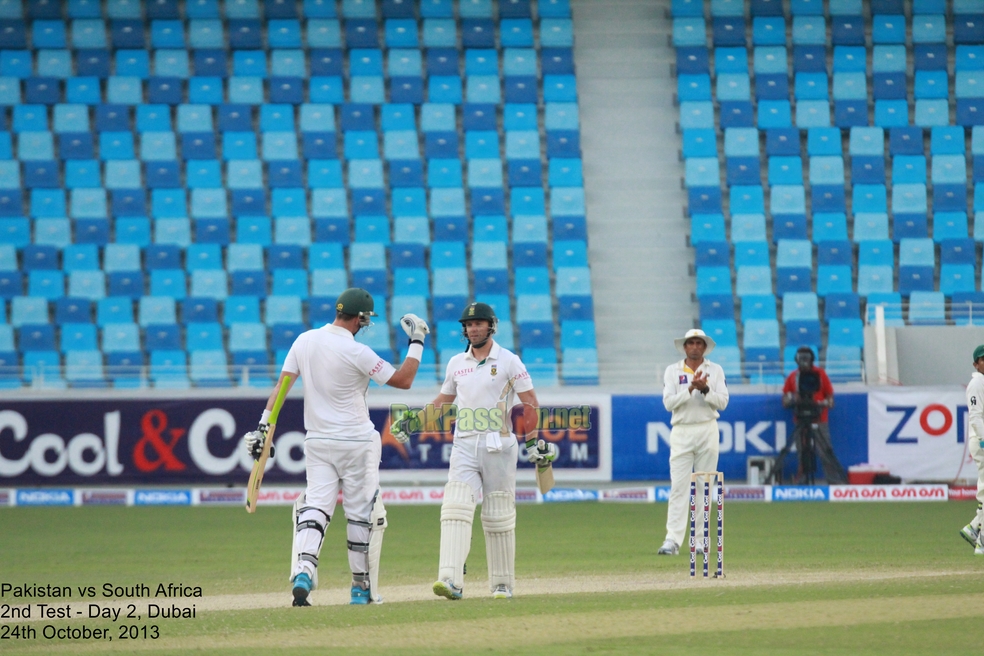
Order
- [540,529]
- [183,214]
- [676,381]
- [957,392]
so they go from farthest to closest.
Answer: [183,214] < [957,392] < [540,529] < [676,381]

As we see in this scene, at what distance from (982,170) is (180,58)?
15579 mm

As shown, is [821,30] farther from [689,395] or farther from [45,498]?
[45,498]

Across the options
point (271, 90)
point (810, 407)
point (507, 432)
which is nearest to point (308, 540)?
point (507, 432)

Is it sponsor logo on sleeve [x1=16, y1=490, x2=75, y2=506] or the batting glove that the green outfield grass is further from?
the batting glove

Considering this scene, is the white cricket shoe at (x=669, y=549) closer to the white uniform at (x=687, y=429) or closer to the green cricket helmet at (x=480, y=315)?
the white uniform at (x=687, y=429)

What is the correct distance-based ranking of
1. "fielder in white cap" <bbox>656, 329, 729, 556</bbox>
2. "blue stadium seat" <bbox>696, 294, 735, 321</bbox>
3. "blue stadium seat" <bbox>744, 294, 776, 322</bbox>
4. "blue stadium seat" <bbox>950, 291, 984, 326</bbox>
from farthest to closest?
1. "blue stadium seat" <bbox>744, 294, 776, 322</bbox>
2. "blue stadium seat" <bbox>696, 294, 735, 321</bbox>
3. "blue stadium seat" <bbox>950, 291, 984, 326</bbox>
4. "fielder in white cap" <bbox>656, 329, 729, 556</bbox>

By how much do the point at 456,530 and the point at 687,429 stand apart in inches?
153

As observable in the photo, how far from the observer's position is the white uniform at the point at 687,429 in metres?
11.6

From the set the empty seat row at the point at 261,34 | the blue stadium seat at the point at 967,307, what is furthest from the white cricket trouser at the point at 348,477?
the empty seat row at the point at 261,34

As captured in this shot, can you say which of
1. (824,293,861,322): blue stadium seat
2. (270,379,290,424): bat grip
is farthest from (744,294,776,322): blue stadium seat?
(270,379,290,424): bat grip

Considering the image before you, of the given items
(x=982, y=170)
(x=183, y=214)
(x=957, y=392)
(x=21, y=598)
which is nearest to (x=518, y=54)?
(x=183, y=214)

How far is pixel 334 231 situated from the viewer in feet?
76.7

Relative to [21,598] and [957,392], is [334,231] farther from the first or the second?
[21,598]

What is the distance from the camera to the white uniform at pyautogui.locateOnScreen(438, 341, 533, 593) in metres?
8.56
